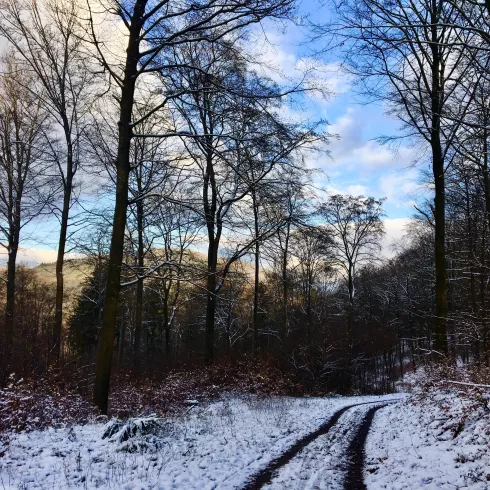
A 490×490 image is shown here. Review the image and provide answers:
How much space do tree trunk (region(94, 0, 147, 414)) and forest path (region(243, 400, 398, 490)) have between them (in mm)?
4339

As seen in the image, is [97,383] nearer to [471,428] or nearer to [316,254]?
[471,428]

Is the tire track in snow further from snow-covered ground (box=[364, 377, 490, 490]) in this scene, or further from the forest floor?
snow-covered ground (box=[364, 377, 490, 490])

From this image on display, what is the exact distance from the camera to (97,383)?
9125 mm

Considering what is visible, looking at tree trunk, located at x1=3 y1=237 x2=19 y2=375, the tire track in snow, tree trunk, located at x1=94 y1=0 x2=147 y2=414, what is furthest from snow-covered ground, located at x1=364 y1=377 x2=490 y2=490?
tree trunk, located at x1=3 y1=237 x2=19 y2=375

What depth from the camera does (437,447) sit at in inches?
283

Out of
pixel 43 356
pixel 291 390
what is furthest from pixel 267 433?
pixel 291 390

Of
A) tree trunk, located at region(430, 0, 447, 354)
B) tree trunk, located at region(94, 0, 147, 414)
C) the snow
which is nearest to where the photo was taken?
the snow

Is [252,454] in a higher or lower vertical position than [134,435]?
lower

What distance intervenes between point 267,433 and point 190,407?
421 centimetres

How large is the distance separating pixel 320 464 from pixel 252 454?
4.28 feet

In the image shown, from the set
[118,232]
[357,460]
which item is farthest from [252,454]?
[118,232]

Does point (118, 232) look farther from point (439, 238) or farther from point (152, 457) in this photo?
point (439, 238)

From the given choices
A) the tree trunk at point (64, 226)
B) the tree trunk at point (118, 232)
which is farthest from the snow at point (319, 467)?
the tree trunk at point (64, 226)

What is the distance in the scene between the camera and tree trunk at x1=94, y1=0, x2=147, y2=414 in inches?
359
